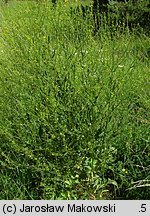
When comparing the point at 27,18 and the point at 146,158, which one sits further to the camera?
the point at 27,18

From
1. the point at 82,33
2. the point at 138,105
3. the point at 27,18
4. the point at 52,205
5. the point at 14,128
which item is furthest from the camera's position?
the point at 27,18

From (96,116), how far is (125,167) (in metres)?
0.51

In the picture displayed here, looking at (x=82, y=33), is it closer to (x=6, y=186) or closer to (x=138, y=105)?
(x=138, y=105)

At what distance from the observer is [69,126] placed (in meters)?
2.63

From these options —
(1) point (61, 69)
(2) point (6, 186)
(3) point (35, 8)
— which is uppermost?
(3) point (35, 8)

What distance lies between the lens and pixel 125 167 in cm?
288

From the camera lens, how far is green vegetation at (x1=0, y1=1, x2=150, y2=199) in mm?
2598

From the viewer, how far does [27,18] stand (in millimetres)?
3600

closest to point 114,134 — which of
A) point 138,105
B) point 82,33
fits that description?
point 138,105

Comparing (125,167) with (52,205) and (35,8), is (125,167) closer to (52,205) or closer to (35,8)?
(52,205)

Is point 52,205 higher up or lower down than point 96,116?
lower down

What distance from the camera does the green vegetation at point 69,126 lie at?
260 cm

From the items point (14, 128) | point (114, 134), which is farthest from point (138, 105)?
point (14, 128)

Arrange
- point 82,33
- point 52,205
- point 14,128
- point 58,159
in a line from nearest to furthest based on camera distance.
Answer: point 52,205, point 58,159, point 14,128, point 82,33
